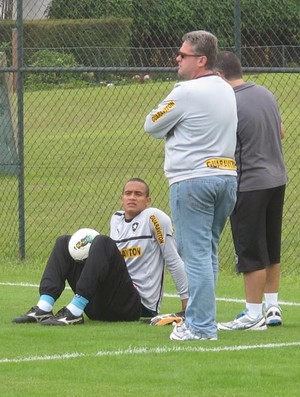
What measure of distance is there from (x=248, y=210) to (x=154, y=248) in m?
0.87

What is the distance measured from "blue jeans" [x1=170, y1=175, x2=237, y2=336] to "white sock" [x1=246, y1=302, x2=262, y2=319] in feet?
2.38

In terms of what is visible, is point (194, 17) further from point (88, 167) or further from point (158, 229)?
point (88, 167)

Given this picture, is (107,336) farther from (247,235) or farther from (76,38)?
(76,38)

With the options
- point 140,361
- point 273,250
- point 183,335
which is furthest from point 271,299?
point 140,361

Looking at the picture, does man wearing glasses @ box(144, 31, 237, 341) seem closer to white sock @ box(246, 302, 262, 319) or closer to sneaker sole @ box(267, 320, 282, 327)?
white sock @ box(246, 302, 262, 319)

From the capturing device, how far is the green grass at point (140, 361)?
703 centimetres

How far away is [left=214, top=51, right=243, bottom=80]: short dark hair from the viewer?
9.21 meters

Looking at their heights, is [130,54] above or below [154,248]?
above

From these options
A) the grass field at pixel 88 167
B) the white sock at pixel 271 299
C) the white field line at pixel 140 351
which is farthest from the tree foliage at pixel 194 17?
the white field line at pixel 140 351

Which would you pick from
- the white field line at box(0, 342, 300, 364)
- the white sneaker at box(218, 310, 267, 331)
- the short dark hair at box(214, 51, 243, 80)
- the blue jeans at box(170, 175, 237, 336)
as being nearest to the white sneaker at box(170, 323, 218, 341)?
the blue jeans at box(170, 175, 237, 336)

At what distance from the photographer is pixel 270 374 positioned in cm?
738

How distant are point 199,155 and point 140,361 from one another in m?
1.40

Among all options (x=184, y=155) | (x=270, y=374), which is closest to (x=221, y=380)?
(x=270, y=374)

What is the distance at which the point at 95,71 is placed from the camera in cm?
1324
